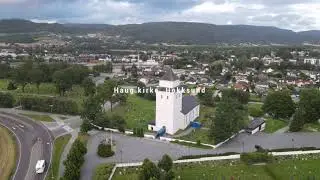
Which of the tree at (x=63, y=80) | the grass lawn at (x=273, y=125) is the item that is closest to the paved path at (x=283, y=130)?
the grass lawn at (x=273, y=125)

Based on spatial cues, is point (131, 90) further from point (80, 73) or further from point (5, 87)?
point (5, 87)

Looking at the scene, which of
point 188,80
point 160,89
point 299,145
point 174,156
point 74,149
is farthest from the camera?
point 188,80

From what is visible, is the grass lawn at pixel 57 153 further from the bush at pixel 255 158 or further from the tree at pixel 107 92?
the bush at pixel 255 158

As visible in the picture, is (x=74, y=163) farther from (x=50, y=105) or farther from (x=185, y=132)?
(x=50, y=105)

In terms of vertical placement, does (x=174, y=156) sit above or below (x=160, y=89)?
below

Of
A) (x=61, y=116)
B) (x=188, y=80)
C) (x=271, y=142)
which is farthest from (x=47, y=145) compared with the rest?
(x=188, y=80)

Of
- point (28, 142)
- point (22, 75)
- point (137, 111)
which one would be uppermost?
point (22, 75)

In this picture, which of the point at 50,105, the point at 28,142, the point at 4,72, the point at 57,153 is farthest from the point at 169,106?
the point at 4,72
